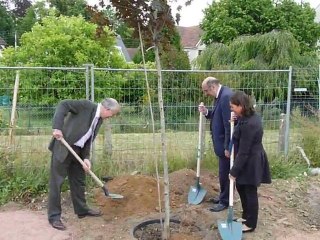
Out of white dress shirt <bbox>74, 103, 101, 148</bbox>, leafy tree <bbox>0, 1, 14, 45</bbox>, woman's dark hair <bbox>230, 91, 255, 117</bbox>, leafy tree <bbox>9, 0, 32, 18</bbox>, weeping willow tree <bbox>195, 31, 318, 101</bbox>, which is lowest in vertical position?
white dress shirt <bbox>74, 103, 101, 148</bbox>

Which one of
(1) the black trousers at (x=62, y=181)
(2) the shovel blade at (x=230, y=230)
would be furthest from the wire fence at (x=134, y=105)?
(2) the shovel blade at (x=230, y=230)

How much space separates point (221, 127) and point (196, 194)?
108 cm

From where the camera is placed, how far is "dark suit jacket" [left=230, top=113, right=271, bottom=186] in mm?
4992

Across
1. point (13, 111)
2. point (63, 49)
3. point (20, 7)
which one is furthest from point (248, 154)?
point (20, 7)

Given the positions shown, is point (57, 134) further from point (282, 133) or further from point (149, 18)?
point (282, 133)

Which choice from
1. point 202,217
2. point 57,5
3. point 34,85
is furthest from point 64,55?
point 57,5

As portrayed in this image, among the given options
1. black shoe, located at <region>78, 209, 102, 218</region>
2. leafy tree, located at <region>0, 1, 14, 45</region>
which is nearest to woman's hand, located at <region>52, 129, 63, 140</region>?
black shoe, located at <region>78, 209, 102, 218</region>

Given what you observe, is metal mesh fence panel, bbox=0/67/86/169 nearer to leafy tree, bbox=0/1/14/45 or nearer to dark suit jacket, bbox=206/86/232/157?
dark suit jacket, bbox=206/86/232/157

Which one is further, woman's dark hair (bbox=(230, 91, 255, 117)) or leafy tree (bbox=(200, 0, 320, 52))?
leafy tree (bbox=(200, 0, 320, 52))

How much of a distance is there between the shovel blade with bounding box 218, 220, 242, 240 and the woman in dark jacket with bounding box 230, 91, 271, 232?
0.23 m

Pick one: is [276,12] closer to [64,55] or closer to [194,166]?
[64,55]

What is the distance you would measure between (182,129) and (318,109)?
2.88 metres

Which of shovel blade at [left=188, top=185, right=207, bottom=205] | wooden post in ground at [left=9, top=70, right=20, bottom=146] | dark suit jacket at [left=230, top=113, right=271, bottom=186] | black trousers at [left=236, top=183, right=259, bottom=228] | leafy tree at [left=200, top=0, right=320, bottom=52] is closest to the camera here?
dark suit jacket at [left=230, top=113, right=271, bottom=186]

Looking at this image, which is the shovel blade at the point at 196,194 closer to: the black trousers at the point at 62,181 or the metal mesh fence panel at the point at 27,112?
the black trousers at the point at 62,181
